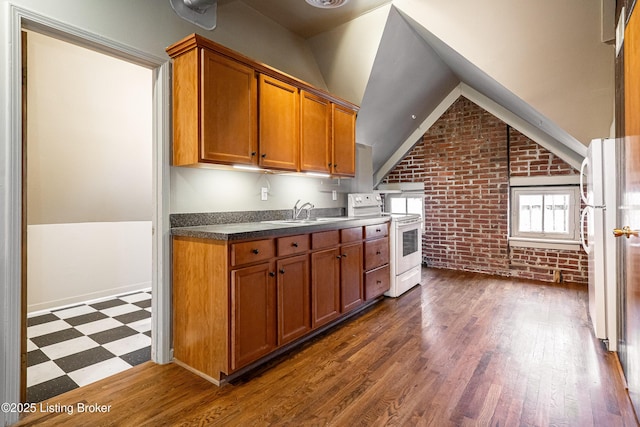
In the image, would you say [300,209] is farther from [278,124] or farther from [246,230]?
[246,230]

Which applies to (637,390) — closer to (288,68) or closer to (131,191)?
(288,68)

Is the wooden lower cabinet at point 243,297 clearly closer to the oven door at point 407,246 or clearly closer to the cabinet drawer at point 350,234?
the cabinet drawer at point 350,234

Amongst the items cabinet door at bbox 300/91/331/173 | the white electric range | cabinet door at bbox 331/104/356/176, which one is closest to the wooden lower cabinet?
cabinet door at bbox 300/91/331/173

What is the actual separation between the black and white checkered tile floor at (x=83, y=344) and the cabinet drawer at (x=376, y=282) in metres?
1.98

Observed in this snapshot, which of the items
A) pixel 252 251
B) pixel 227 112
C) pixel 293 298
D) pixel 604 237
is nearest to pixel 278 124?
pixel 227 112

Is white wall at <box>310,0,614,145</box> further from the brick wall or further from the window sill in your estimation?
the window sill

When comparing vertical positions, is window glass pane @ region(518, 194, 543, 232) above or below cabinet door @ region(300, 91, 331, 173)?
below

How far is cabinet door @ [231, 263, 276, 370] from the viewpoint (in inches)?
77.0

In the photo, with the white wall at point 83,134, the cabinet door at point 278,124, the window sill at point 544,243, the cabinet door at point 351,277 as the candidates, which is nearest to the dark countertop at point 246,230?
the cabinet door at point 351,277

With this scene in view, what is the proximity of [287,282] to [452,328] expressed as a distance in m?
1.56

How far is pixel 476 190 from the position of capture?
4.89m

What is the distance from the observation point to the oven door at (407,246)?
12.5 ft

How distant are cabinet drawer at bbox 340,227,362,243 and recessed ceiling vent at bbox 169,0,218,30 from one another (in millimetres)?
1957

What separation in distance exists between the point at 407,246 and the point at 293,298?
6.77 feet
